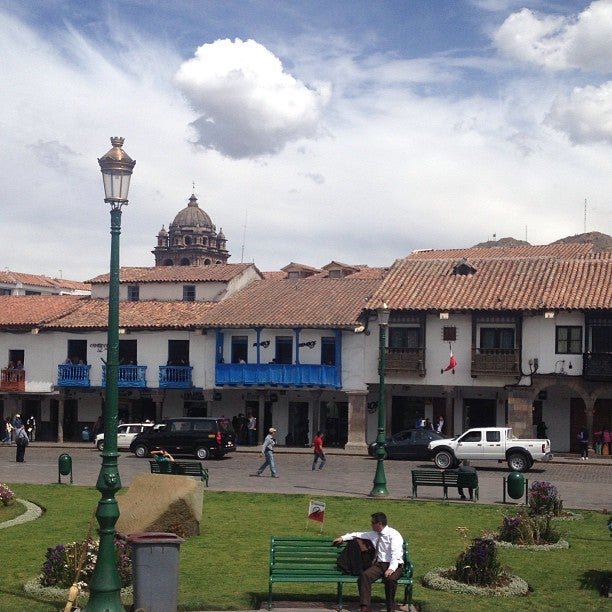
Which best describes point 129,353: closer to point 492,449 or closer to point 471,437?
A: point 471,437

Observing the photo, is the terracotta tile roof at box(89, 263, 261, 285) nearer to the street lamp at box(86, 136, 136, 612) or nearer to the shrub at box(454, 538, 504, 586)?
the shrub at box(454, 538, 504, 586)

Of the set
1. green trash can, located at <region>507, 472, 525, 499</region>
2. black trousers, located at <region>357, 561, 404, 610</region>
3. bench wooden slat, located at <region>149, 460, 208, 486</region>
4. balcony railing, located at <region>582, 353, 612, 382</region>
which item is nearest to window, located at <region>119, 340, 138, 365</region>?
balcony railing, located at <region>582, 353, 612, 382</region>

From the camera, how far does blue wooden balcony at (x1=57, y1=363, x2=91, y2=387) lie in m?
48.0

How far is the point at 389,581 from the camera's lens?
1245cm

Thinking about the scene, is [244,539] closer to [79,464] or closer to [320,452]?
[320,452]

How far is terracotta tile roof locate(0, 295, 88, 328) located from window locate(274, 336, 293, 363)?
12.5m

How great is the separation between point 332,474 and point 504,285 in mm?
14811

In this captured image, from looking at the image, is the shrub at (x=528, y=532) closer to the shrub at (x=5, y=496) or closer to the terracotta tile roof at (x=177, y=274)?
the shrub at (x=5, y=496)

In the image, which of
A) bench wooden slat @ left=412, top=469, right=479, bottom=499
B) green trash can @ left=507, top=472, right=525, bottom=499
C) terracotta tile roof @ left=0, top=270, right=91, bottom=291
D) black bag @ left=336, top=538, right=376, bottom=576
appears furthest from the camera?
terracotta tile roof @ left=0, top=270, right=91, bottom=291

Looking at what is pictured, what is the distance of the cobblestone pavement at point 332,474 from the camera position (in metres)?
26.6

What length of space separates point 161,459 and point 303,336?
67.3 feet

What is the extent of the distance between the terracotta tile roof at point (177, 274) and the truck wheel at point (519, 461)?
69.1 ft

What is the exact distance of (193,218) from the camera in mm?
92375

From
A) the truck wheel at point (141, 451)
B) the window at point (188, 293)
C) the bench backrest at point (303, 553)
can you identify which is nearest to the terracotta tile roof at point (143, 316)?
the window at point (188, 293)
